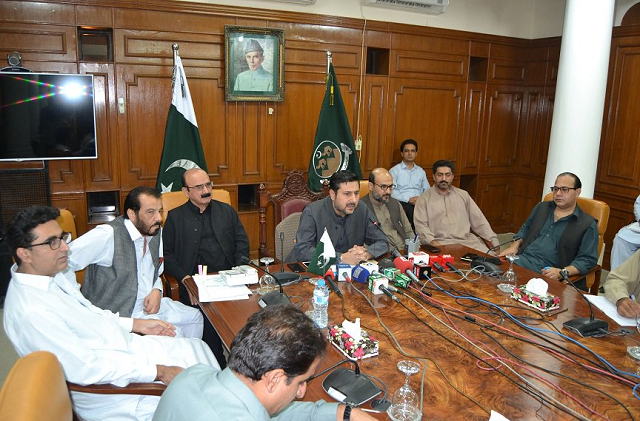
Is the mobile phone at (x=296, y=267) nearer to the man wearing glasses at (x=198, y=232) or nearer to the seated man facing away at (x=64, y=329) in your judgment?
the man wearing glasses at (x=198, y=232)

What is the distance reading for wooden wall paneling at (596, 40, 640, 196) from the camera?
201 inches

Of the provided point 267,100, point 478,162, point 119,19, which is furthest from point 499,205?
point 119,19

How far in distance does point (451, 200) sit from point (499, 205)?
2.89 metres

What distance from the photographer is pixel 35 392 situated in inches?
44.6

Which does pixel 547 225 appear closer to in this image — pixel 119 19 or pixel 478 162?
pixel 478 162

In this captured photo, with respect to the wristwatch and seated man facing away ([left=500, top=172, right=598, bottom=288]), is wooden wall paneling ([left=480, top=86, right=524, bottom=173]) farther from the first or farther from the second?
the wristwatch

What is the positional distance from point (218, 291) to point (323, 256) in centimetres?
54

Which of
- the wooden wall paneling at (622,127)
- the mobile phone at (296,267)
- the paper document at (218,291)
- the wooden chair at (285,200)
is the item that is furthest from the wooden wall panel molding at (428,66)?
the paper document at (218,291)

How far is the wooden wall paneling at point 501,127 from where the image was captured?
6.15 meters

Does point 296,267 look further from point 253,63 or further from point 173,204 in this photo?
point 253,63

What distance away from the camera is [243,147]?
4.86 metres

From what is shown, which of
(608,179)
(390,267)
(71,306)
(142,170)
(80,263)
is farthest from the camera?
(608,179)

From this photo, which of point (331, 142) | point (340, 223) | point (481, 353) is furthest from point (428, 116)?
point (481, 353)

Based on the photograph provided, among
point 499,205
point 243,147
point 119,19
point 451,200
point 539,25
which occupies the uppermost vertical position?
point 539,25
